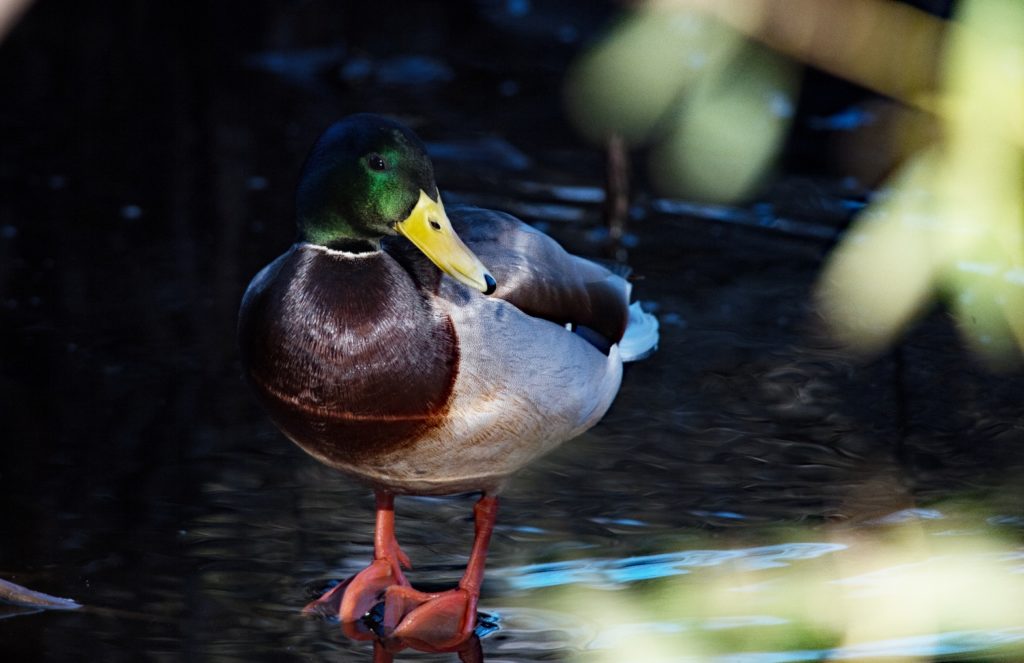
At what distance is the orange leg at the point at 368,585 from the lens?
3.39m

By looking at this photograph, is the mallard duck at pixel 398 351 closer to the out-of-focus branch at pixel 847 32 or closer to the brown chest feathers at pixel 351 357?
the brown chest feathers at pixel 351 357

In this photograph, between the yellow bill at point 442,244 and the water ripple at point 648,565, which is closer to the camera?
the yellow bill at point 442,244

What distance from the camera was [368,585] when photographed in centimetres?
343

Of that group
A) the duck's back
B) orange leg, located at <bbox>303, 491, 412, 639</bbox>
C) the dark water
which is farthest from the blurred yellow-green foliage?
orange leg, located at <bbox>303, 491, 412, 639</bbox>

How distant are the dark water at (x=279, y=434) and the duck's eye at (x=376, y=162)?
1058mm

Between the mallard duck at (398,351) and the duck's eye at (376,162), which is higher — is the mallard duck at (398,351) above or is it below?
below

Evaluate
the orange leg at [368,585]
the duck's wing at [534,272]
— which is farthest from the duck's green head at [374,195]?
the orange leg at [368,585]

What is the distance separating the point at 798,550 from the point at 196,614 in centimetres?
157

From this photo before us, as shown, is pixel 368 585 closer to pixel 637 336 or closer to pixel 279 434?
pixel 279 434

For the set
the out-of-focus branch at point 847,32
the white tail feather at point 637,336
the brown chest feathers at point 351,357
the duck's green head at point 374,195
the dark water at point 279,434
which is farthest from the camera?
the white tail feather at point 637,336

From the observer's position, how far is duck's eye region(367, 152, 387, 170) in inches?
129

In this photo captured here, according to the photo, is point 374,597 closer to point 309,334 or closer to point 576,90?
point 309,334

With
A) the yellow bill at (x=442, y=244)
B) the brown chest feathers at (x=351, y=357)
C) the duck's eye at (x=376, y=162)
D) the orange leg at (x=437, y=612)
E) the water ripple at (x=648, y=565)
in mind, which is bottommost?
the orange leg at (x=437, y=612)

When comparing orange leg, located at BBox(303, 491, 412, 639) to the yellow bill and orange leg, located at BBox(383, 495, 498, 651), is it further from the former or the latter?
the yellow bill
